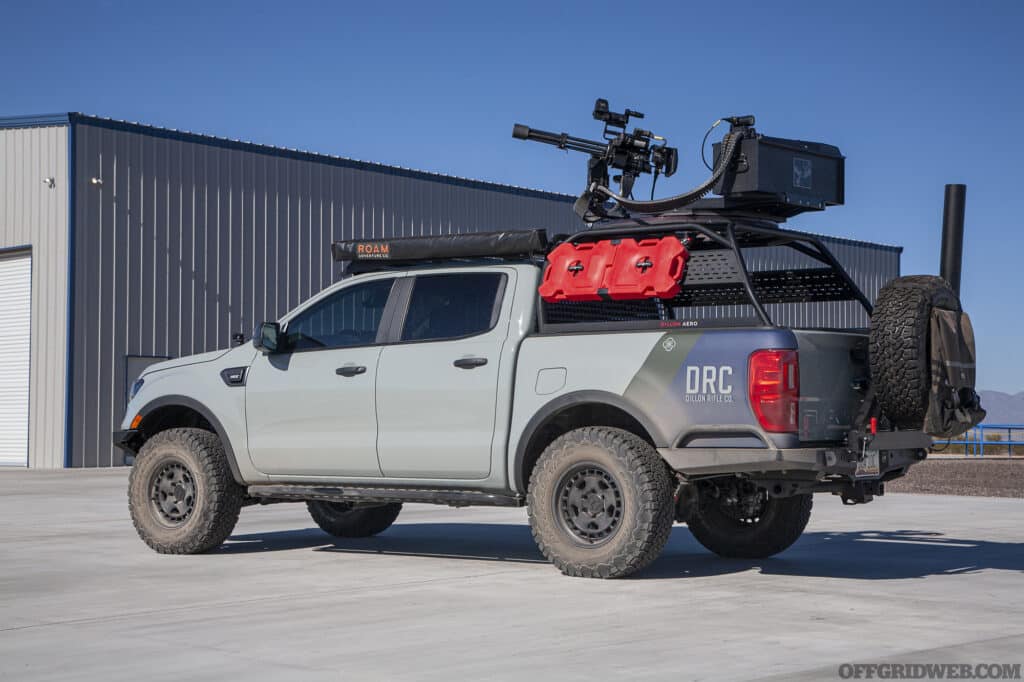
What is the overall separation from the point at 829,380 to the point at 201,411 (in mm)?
4774

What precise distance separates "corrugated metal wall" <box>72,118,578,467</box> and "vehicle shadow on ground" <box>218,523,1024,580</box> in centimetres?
1714

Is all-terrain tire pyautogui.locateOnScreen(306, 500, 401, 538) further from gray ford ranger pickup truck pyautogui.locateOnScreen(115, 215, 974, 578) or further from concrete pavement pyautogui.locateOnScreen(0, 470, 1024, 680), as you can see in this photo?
gray ford ranger pickup truck pyautogui.locateOnScreen(115, 215, 974, 578)

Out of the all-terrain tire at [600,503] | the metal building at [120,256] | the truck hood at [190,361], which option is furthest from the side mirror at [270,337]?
the metal building at [120,256]

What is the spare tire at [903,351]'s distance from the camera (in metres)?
8.22

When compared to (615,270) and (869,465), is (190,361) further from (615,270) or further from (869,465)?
(869,465)

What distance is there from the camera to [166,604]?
7793 mm

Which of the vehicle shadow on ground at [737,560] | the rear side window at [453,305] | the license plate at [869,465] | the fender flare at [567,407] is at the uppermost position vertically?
the rear side window at [453,305]

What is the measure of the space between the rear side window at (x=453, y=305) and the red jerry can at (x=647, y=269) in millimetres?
994

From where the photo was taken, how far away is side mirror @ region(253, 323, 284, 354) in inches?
399

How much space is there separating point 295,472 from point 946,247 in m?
4.94

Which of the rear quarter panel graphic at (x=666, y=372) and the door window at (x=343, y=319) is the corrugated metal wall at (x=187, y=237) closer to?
the door window at (x=343, y=319)

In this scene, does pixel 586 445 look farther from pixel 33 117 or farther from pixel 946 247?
pixel 33 117

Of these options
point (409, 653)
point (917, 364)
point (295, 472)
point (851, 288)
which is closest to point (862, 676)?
point (409, 653)

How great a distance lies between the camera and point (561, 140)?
10703 millimetres
